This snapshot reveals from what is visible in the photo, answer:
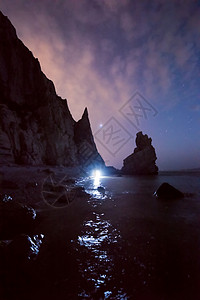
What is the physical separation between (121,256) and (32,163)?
1205 inches

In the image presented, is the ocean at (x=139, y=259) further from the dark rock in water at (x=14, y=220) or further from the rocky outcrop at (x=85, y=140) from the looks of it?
the rocky outcrop at (x=85, y=140)

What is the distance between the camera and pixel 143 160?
81375 millimetres

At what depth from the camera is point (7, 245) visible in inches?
150

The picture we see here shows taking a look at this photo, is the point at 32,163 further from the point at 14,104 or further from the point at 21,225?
the point at 21,225

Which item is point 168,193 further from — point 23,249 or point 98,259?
point 23,249

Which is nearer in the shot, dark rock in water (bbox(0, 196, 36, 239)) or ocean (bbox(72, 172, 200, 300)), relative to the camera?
ocean (bbox(72, 172, 200, 300))

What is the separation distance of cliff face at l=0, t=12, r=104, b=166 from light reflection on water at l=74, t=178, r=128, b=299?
2336 cm

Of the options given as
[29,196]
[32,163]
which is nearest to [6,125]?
[32,163]

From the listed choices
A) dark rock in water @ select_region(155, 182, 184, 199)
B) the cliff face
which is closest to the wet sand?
dark rock in water @ select_region(155, 182, 184, 199)

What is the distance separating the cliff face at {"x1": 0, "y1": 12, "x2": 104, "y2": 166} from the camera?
27.5 metres

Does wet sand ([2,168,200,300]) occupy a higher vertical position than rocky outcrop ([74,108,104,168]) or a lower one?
lower

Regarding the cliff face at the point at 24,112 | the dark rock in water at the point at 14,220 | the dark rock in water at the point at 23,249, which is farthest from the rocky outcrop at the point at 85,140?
the dark rock in water at the point at 23,249

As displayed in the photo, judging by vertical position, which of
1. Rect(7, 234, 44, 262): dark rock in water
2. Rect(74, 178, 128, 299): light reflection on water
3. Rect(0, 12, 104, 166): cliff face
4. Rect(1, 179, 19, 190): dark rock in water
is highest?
Rect(0, 12, 104, 166): cliff face

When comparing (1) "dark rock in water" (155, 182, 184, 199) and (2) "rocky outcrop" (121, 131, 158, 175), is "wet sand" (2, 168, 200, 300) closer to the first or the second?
(1) "dark rock in water" (155, 182, 184, 199)
